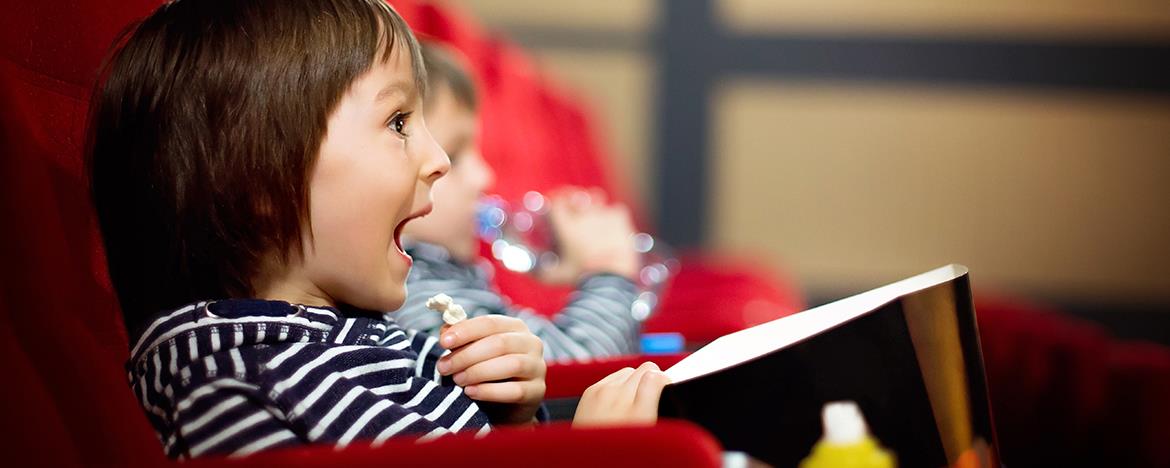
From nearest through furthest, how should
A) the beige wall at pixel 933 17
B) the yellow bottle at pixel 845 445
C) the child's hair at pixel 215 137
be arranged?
the yellow bottle at pixel 845 445
the child's hair at pixel 215 137
the beige wall at pixel 933 17

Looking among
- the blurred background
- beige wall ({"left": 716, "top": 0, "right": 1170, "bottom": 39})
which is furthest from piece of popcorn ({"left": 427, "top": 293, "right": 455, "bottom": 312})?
beige wall ({"left": 716, "top": 0, "right": 1170, "bottom": 39})

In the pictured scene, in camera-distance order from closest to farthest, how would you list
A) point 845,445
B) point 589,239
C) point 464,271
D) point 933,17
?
point 845,445 < point 464,271 < point 589,239 < point 933,17

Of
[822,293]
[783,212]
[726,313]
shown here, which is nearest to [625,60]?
[783,212]

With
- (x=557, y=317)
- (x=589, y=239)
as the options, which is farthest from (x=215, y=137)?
(x=589, y=239)

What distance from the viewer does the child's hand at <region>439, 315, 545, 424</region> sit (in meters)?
0.73

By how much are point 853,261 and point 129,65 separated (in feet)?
10.7

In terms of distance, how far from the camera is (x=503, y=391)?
742mm

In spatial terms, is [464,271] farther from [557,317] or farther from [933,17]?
[933,17]

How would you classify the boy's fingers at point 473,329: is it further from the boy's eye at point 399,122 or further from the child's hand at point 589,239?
the child's hand at point 589,239

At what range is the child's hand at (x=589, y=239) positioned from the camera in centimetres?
130

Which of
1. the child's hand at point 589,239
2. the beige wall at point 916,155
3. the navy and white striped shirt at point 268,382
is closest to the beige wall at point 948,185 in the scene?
the beige wall at point 916,155

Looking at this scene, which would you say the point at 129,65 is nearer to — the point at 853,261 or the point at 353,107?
the point at 353,107

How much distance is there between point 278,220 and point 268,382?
0.40 feet

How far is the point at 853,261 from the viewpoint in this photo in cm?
370
